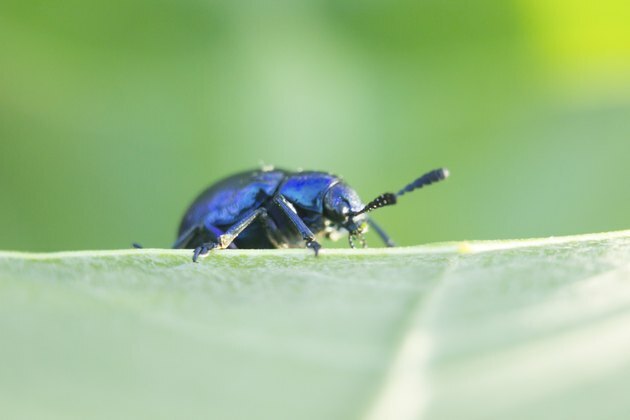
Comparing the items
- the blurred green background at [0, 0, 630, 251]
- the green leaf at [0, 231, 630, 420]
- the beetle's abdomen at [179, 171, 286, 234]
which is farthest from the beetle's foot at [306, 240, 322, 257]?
the blurred green background at [0, 0, 630, 251]

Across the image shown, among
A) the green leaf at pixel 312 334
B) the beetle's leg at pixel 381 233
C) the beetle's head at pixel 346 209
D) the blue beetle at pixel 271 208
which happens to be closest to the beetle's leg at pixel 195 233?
the blue beetle at pixel 271 208

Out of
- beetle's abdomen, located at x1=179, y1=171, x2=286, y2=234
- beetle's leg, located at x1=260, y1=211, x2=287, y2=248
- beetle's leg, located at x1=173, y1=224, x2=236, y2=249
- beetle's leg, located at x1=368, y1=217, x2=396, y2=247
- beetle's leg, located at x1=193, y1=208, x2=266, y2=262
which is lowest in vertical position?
beetle's leg, located at x1=368, y1=217, x2=396, y2=247

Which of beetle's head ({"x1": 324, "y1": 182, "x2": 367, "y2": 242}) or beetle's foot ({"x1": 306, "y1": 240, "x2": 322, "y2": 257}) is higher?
beetle's foot ({"x1": 306, "y1": 240, "x2": 322, "y2": 257})

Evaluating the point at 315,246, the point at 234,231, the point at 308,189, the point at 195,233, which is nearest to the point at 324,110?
the point at 308,189

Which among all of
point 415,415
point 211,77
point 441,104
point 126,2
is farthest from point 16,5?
point 415,415

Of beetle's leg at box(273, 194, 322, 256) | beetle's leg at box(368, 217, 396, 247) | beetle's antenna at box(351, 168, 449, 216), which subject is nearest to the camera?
beetle's antenna at box(351, 168, 449, 216)

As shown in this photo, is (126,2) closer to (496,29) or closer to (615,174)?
(496,29)

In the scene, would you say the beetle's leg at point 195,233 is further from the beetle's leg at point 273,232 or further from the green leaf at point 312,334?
the green leaf at point 312,334

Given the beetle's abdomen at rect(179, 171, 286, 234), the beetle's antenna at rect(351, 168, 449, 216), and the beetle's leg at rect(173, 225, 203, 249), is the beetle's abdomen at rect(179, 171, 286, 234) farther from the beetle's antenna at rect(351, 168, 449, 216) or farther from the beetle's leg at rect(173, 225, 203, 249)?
the beetle's antenna at rect(351, 168, 449, 216)
